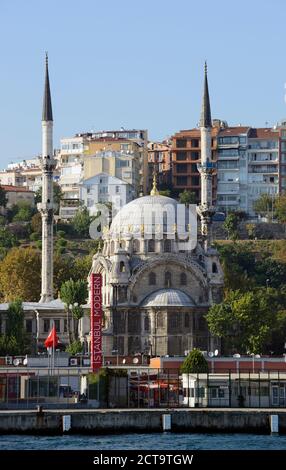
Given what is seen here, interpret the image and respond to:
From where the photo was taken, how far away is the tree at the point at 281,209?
592 feet

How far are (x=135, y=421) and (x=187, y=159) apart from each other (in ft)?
325

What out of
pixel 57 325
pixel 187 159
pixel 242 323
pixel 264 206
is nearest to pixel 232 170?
pixel 187 159

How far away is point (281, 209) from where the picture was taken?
592ft

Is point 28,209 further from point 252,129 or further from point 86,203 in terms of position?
point 252,129

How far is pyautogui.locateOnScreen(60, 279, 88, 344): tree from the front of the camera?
138 meters

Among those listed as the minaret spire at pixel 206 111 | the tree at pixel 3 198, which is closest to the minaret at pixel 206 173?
the minaret spire at pixel 206 111

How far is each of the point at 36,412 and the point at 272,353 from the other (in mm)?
52786

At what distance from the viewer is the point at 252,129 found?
196 meters

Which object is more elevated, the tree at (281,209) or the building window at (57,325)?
the tree at (281,209)

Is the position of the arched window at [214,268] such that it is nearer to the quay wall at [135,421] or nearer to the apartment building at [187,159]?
the apartment building at [187,159]

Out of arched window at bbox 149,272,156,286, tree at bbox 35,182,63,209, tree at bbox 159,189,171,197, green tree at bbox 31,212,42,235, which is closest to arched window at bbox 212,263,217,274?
arched window at bbox 149,272,156,286

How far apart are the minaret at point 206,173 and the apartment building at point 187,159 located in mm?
41058

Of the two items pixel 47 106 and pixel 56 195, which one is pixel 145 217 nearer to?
pixel 47 106
